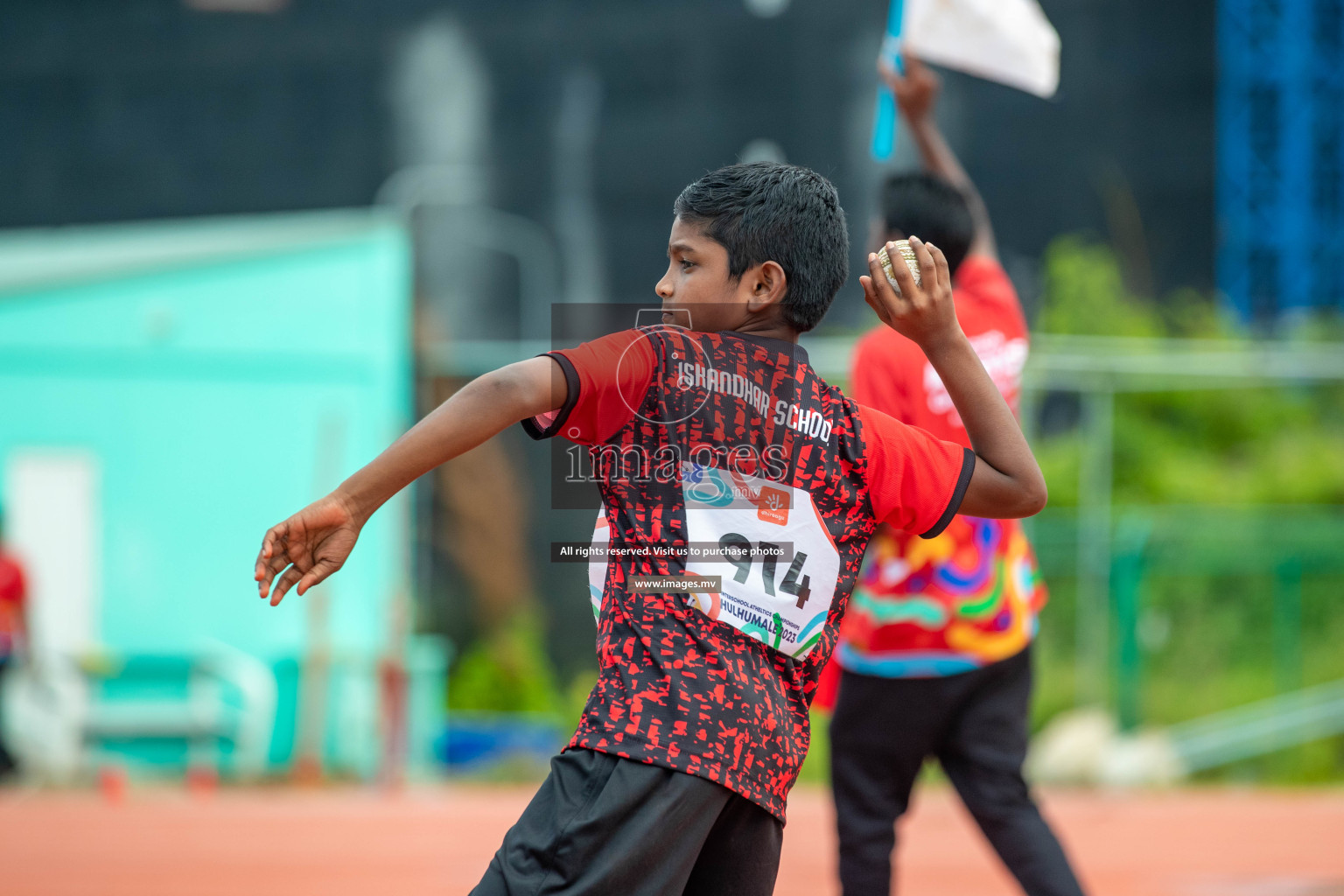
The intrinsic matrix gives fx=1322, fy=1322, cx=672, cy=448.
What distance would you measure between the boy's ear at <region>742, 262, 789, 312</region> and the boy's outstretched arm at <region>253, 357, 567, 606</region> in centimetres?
36

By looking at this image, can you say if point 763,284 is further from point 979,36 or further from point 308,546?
point 979,36

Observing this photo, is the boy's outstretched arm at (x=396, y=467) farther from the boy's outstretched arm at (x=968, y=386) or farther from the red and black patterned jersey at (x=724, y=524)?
the boy's outstretched arm at (x=968, y=386)

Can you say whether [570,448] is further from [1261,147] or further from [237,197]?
[1261,147]

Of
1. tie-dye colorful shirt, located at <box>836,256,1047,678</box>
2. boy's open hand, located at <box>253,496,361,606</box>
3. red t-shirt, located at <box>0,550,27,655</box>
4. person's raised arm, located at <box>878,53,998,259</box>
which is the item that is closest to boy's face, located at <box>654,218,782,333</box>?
boy's open hand, located at <box>253,496,361,606</box>

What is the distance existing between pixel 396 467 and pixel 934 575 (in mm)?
1650

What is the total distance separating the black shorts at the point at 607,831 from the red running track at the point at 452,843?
3308 mm

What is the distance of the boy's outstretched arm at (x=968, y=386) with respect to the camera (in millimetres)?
1880

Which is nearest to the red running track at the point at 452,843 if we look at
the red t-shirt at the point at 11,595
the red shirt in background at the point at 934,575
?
the red t-shirt at the point at 11,595

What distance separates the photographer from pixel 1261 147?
1511 cm

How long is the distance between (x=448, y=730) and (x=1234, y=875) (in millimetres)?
6100

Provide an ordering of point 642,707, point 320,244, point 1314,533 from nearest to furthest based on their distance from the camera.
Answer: point 642,707
point 1314,533
point 320,244

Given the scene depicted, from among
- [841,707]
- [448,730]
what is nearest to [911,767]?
[841,707]

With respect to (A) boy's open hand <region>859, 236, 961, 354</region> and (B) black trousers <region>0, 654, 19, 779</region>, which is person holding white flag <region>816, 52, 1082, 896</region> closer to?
(A) boy's open hand <region>859, 236, 961, 354</region>

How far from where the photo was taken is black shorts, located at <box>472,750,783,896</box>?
5.53 ft
